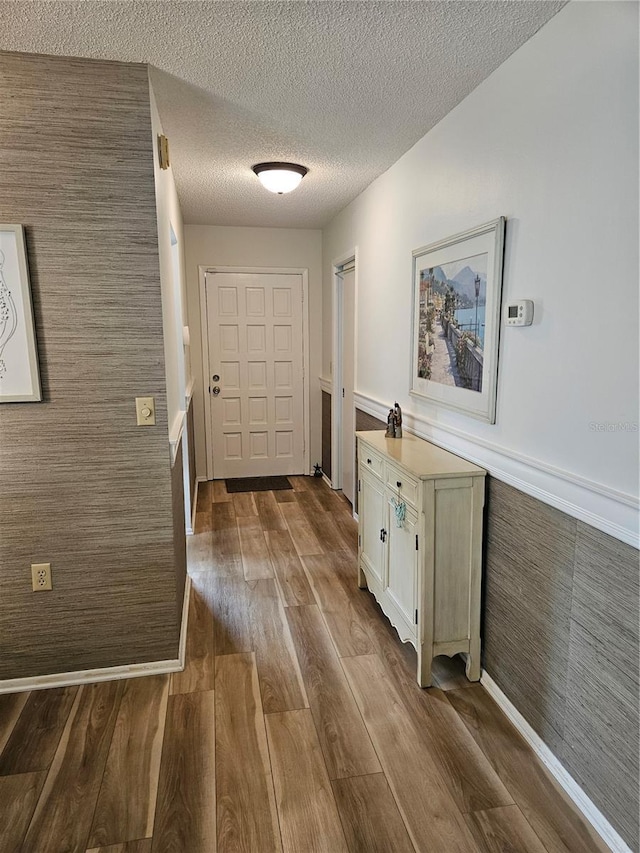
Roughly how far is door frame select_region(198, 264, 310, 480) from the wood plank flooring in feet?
8.72

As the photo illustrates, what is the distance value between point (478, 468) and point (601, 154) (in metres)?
1.14

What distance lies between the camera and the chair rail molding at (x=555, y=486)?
143 cm

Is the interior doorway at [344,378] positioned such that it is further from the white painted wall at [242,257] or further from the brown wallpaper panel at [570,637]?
the brown wallpaper panel at [570,637]

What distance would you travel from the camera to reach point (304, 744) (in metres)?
1.92

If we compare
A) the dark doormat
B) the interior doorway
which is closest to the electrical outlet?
the interior doorway

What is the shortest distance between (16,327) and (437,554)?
1.83 m

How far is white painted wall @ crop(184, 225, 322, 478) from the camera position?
489 cm

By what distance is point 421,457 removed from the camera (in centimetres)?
237

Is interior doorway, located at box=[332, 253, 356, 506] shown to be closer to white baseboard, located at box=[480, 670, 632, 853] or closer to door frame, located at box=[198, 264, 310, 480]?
door frame, located at box=[198, 264, 310, 480]

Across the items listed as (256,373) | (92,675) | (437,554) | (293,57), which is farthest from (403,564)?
(256,373)

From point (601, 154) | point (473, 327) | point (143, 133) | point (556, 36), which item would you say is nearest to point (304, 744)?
point (473, 327)

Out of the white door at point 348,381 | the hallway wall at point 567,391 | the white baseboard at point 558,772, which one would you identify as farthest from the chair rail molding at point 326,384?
the white baseboard at point 558,772

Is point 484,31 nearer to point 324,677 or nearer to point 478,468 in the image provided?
point 478,468

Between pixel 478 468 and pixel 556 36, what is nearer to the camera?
pixel 556 36
